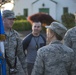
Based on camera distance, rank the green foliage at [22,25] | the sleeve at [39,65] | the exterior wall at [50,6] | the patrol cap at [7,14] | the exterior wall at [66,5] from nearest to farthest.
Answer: the sleeve at [39,65] → the patrol cap at [7,14] → the green foliage at [22,25] → the exterior wall at [50,6] → the exterior wall at [66,5]

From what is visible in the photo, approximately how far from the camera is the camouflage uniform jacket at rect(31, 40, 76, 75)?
4367mm

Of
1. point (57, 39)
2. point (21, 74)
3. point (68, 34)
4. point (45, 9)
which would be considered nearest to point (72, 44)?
point (68, 34)

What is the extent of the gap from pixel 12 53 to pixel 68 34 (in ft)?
3.39

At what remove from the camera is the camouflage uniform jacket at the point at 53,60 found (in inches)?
172

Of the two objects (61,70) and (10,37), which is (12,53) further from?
(61,70)

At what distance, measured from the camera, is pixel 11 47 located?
558 centimetres

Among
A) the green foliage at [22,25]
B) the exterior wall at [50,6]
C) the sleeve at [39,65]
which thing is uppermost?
the sleeve at [39,65]

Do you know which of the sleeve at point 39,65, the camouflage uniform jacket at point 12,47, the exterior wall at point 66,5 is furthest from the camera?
the exterior wall at point 66,5

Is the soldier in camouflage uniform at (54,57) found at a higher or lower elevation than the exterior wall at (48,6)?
higher

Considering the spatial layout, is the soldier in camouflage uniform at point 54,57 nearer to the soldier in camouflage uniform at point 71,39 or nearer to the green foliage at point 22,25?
the soldier in camouflage uniform at point 71,39

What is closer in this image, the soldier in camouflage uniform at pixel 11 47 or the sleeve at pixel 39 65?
the sleeve at pixel 39 65

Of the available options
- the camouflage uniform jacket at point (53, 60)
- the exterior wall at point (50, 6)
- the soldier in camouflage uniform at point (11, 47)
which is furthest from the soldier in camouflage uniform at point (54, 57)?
the exterior wall at point (50, 6)

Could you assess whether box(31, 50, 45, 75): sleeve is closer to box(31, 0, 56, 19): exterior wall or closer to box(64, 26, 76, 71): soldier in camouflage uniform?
box(64, 26, 76, 71): soldier in camouflage uniform

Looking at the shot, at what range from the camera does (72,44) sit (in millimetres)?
5836
